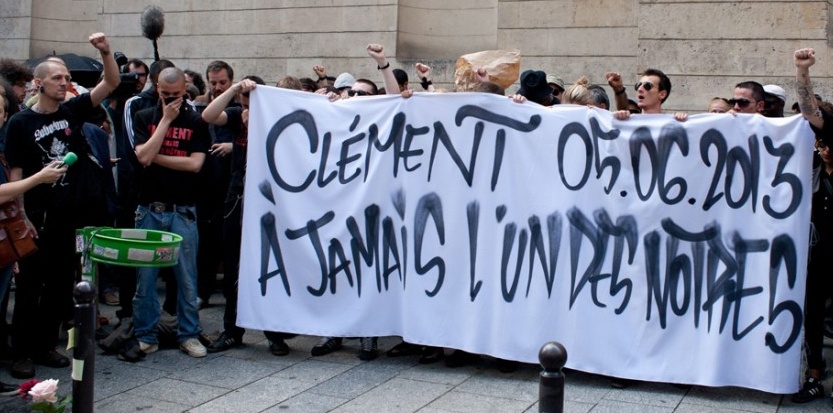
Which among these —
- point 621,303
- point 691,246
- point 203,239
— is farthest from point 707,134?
point 203,239

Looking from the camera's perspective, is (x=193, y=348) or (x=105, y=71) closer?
(x=105, y=71)

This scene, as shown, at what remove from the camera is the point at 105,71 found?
6754mm

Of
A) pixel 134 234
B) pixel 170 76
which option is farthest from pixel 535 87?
pixel 134 234

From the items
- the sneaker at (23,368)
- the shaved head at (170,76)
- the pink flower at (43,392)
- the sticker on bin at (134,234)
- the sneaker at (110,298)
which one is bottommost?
the sneaker at (23,368)

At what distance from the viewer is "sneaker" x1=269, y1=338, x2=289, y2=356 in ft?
23.6

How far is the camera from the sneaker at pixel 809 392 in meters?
6.12

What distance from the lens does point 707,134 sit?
630 cm

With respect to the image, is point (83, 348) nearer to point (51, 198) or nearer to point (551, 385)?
point (551, 385)

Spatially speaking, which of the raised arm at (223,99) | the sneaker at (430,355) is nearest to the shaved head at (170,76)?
the raised arm at (223,99)

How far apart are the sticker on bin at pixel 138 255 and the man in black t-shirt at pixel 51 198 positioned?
89 cm

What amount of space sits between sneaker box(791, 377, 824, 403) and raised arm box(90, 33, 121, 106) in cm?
481

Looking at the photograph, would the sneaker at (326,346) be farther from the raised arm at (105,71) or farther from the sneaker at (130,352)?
the raised arm at (105,71)

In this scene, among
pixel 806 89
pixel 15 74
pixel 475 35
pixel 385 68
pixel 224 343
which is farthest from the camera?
pixel 475 35

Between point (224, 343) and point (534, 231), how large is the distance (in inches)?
95.7
